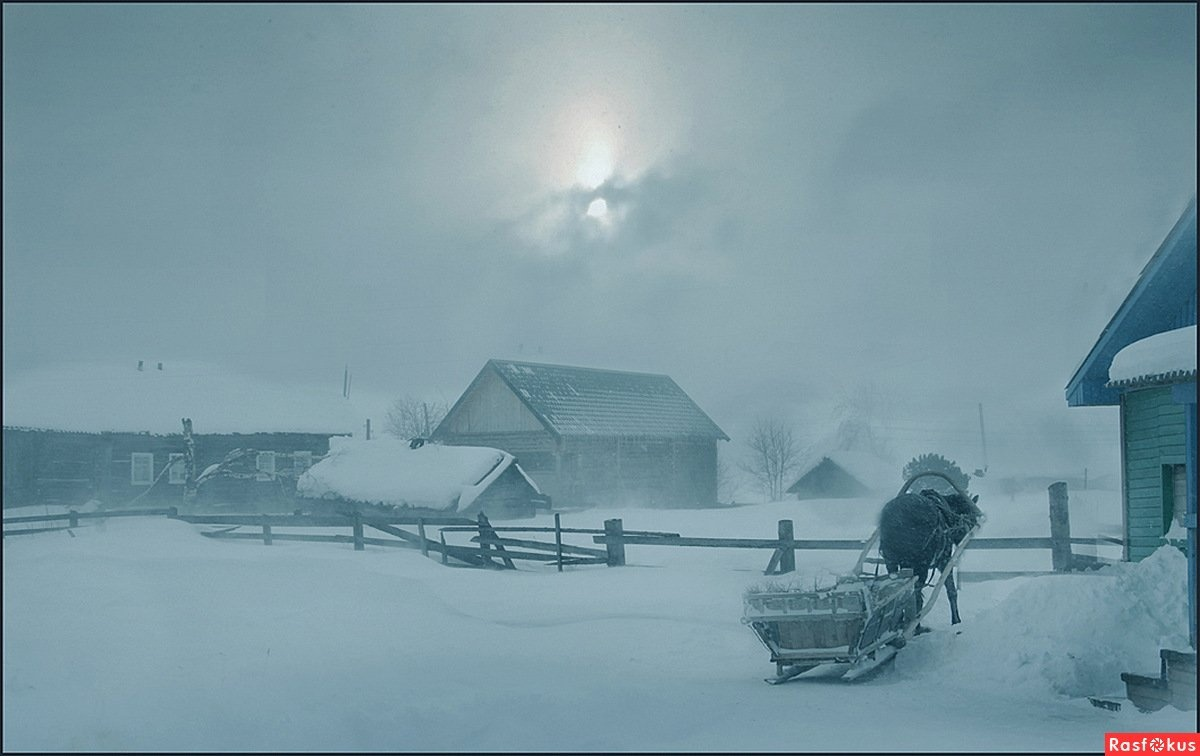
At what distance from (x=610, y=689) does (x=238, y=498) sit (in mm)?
29979

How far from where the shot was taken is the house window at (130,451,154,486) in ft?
111

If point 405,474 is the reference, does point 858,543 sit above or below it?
below

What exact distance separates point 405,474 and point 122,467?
1406 cm

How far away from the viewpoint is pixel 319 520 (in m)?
20.5

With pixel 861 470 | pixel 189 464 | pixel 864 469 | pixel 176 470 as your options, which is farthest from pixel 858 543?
pixel 176 470

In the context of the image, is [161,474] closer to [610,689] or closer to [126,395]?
[126,395]

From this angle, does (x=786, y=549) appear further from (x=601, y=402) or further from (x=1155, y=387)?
(x=601, y=402)

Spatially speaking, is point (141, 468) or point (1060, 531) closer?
point (1060, 531)

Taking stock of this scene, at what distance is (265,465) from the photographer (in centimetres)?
3666

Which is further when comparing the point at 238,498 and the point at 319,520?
the point at 238,498

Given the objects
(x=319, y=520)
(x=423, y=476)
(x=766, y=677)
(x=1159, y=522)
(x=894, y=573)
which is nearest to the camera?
(x=766, y=677)

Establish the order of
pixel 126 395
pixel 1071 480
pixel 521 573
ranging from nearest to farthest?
1. pixel 521 573
2. pixel 126 395
3. pixel 1071 480

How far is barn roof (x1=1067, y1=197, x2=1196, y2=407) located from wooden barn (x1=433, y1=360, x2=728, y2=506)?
19.8 metres

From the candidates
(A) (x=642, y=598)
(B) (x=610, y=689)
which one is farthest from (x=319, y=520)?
(B) (x=610, y=689)
